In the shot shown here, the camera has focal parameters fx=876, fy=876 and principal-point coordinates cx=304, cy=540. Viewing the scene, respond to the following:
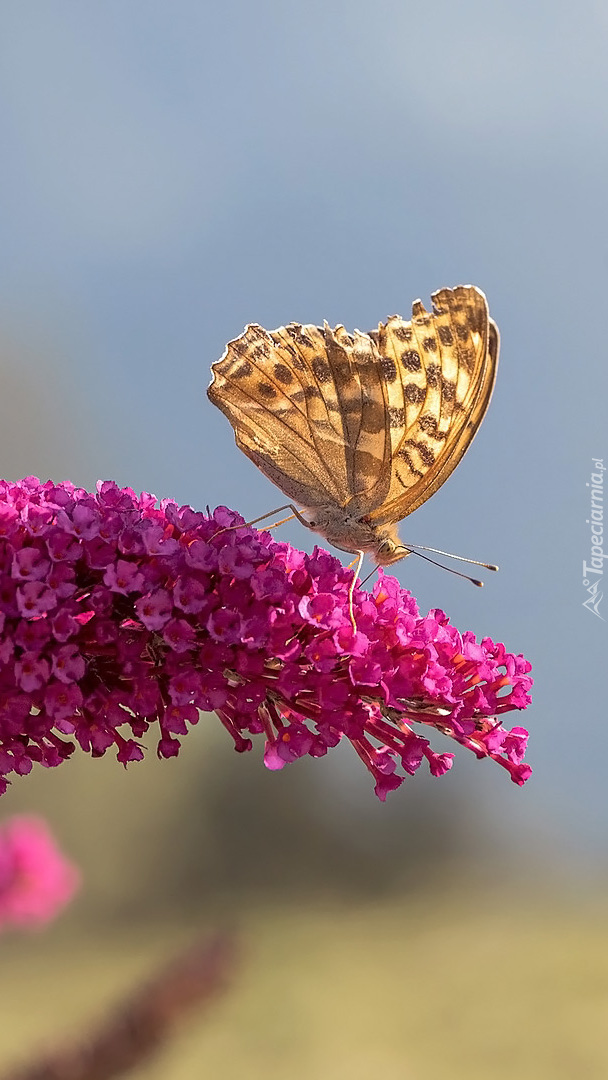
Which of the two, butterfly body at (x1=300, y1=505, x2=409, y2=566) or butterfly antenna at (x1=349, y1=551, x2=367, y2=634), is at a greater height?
butterfly body at (x1=300, y1=505, x2=409, y2=566)

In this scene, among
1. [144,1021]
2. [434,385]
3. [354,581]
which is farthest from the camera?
[144,1021]

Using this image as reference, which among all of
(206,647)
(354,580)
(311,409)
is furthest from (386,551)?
(206,647)

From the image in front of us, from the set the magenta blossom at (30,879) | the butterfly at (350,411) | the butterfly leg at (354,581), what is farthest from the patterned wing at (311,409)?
the magenta blossom at (30,879)

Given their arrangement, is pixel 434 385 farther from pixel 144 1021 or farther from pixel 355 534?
pixel 144 1021

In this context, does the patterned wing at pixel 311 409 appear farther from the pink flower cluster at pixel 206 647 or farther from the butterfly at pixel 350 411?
the pink flower cluster at pixel 206 647

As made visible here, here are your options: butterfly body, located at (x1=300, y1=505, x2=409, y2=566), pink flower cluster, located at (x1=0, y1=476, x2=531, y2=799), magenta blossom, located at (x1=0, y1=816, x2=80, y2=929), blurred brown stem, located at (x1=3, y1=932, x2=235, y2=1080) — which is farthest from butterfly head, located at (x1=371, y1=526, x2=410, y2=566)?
magenta blossom, located at (x1=0, y1=816, x2=80, y2=929)

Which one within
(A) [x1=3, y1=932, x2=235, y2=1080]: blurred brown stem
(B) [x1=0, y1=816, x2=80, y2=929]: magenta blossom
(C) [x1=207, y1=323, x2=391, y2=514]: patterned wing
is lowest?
(A) [x1=3, y1=932, x2=235, y2=1080]: blurred brown stem

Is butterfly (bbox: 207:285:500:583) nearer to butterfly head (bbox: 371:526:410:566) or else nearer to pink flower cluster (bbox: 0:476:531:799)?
butterfly head (bbox: 371:526:410:566)
